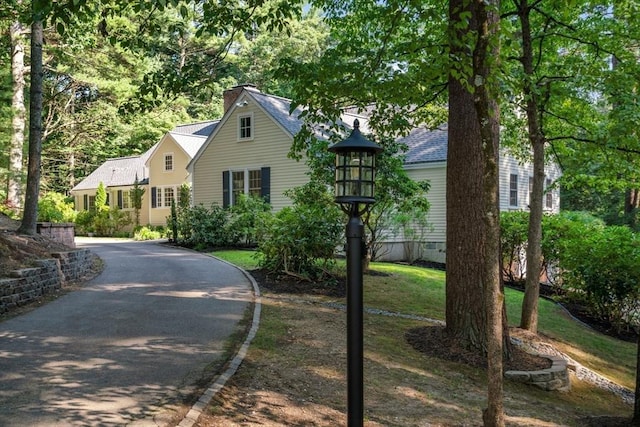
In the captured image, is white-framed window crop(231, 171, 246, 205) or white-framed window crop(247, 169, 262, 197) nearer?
white-framed window crop(247, 169, 262, 197)

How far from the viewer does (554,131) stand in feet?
36.3

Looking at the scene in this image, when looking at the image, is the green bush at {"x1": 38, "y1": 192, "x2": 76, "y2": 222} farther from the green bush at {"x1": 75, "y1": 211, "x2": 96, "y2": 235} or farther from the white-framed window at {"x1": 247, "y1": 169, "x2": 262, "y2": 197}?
the white-framed window at {"x1": 247, "y1": 169, "x2": 262, "y2": 197}

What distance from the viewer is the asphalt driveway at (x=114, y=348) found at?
4207mm

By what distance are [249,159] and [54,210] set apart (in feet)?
30.2

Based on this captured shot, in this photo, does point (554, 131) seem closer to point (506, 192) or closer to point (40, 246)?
point (506, 192)

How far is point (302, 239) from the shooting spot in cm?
1032

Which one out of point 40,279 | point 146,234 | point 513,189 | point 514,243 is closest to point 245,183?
point 146,234

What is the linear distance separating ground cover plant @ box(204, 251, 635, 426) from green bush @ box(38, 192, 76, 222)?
51.2ft

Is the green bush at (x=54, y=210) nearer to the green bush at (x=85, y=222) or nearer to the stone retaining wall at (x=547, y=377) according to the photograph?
the green bush at (x=85, y=222)

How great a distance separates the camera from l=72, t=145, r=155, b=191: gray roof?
3025 centimetres

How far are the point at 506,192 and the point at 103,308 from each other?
15358 mm

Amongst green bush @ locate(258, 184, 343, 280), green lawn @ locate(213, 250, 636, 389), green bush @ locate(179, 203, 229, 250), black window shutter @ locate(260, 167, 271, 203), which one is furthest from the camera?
black window shutter @ locate(260, 167, 271, 203)

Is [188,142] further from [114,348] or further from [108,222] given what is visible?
[114,348]

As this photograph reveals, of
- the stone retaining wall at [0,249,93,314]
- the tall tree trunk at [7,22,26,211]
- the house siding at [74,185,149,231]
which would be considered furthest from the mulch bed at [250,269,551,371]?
the house siding at [74,185,149,231]
